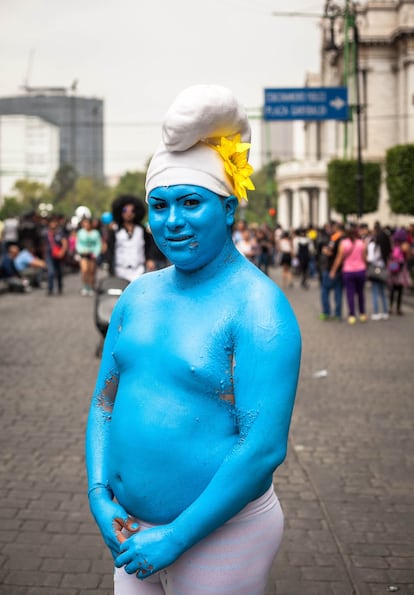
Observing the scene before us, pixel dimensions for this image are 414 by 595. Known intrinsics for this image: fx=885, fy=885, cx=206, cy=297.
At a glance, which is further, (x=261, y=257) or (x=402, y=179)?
(x=261, y=257)

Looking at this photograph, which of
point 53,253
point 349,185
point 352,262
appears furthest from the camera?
point 349,185

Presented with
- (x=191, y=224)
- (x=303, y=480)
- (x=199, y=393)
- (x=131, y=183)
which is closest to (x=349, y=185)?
(x=303, y=480)

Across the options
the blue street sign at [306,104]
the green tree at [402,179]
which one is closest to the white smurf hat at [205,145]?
the green tree at [402,179]

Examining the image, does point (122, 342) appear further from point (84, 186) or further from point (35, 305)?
point (84, 186)

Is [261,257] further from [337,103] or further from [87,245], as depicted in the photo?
[87,245]

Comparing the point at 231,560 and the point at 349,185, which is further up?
Result: the point at 349,185

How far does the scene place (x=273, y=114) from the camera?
29.5 meters

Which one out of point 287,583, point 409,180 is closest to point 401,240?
point 409,180

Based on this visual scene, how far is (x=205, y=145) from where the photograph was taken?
88.4 inches

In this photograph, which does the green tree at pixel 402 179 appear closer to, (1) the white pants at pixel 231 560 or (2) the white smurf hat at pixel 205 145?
(2) the white smurf hat at pixel 205 145

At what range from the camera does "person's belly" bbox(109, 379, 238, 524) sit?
213 cm

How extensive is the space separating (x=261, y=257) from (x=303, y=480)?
66.9ft

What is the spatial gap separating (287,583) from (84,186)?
113 meters

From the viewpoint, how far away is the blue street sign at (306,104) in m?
28.9
